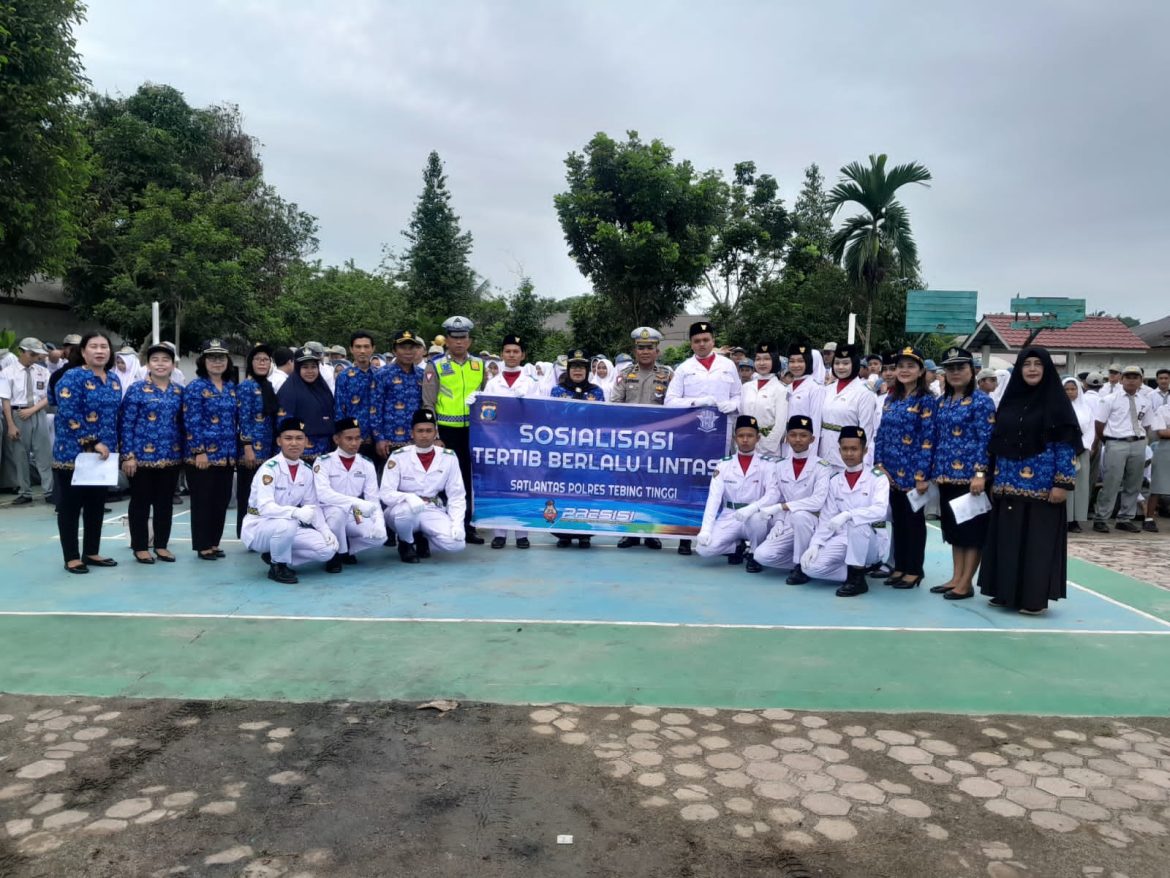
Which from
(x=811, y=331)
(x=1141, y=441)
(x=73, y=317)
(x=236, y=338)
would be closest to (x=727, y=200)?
(x=811, y=331)

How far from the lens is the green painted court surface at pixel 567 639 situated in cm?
376

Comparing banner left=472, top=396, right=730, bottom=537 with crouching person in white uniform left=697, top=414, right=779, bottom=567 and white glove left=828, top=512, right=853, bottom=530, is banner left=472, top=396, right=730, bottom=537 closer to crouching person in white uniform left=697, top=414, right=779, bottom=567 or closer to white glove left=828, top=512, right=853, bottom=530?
crouching person in white uniform left=697, top=414, right=779, bottom=567

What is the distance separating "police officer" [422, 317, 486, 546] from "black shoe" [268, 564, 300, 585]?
1.46 metres

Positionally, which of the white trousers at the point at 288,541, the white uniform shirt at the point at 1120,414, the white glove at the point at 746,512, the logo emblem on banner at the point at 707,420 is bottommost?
the white trousers at the point at 288,541

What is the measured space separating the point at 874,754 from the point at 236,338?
23.7 meters

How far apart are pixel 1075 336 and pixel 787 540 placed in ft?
64.8

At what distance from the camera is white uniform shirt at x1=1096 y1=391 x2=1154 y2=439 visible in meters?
8.98

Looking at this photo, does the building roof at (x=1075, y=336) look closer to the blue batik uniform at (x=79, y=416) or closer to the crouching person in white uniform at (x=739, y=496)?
the crouching person in white uniform at (x=739, y=496)

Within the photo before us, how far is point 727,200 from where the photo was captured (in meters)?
22.8

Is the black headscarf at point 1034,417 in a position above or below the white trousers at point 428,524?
above

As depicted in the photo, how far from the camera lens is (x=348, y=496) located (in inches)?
238

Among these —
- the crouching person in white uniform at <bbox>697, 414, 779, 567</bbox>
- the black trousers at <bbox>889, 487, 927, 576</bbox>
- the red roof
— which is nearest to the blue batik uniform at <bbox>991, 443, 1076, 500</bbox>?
the black trousers at <bbox>889, 487, 927, 576</bbox>

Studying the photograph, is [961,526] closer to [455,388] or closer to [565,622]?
[565,622]

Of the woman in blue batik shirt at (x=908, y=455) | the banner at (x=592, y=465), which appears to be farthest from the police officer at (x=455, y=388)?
the woman in blue batik shirt at (x=908, y=455)
